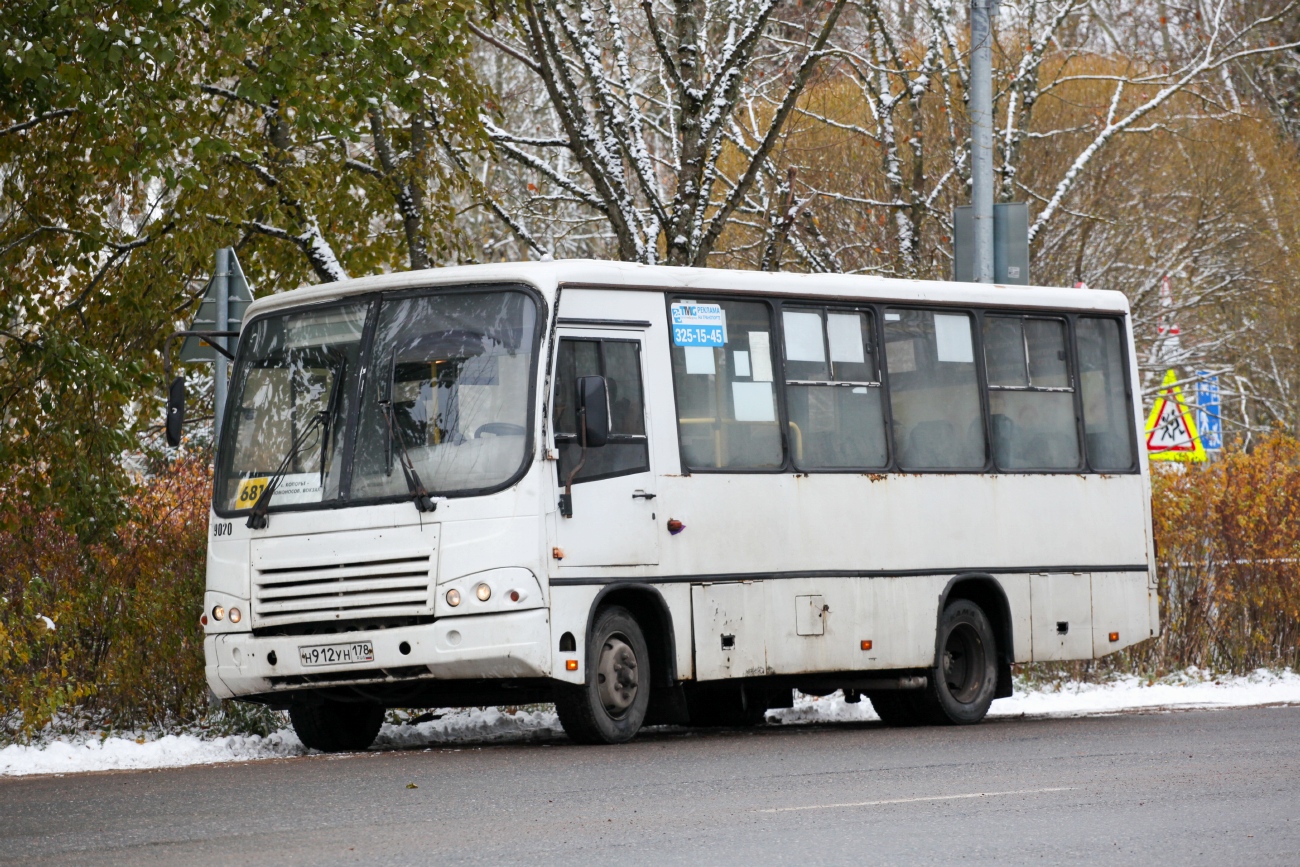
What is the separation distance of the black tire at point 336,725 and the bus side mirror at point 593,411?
2.45 metres

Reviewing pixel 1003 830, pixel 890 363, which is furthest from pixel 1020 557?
pixel 1003 830

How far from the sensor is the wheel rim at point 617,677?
12693 mm

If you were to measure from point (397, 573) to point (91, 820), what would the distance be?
326 centimetres

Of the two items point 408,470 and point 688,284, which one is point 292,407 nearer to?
point 408,470

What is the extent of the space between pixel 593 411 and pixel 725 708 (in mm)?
4210

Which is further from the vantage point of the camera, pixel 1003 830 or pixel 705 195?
pixel 705 195

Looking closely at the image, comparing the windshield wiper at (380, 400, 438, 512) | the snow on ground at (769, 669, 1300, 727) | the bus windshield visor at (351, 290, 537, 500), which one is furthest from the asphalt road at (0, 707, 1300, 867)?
the snow on ground at (769, 669, 1300, 727)

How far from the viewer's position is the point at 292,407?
13039 millimetres

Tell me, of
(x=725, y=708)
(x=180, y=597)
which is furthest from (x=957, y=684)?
(x=180, y=597)

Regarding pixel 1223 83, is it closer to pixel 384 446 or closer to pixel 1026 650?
pixel 1026 650

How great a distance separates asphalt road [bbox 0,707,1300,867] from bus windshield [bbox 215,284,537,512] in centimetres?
166

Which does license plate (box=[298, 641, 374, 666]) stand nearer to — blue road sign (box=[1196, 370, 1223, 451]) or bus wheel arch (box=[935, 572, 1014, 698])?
bus wheel arch (box=[935, 572, 1014, 698])

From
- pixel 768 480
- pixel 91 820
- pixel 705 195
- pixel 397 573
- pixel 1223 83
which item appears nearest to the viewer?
pixel 91 820

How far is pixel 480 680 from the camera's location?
12.6 meters
